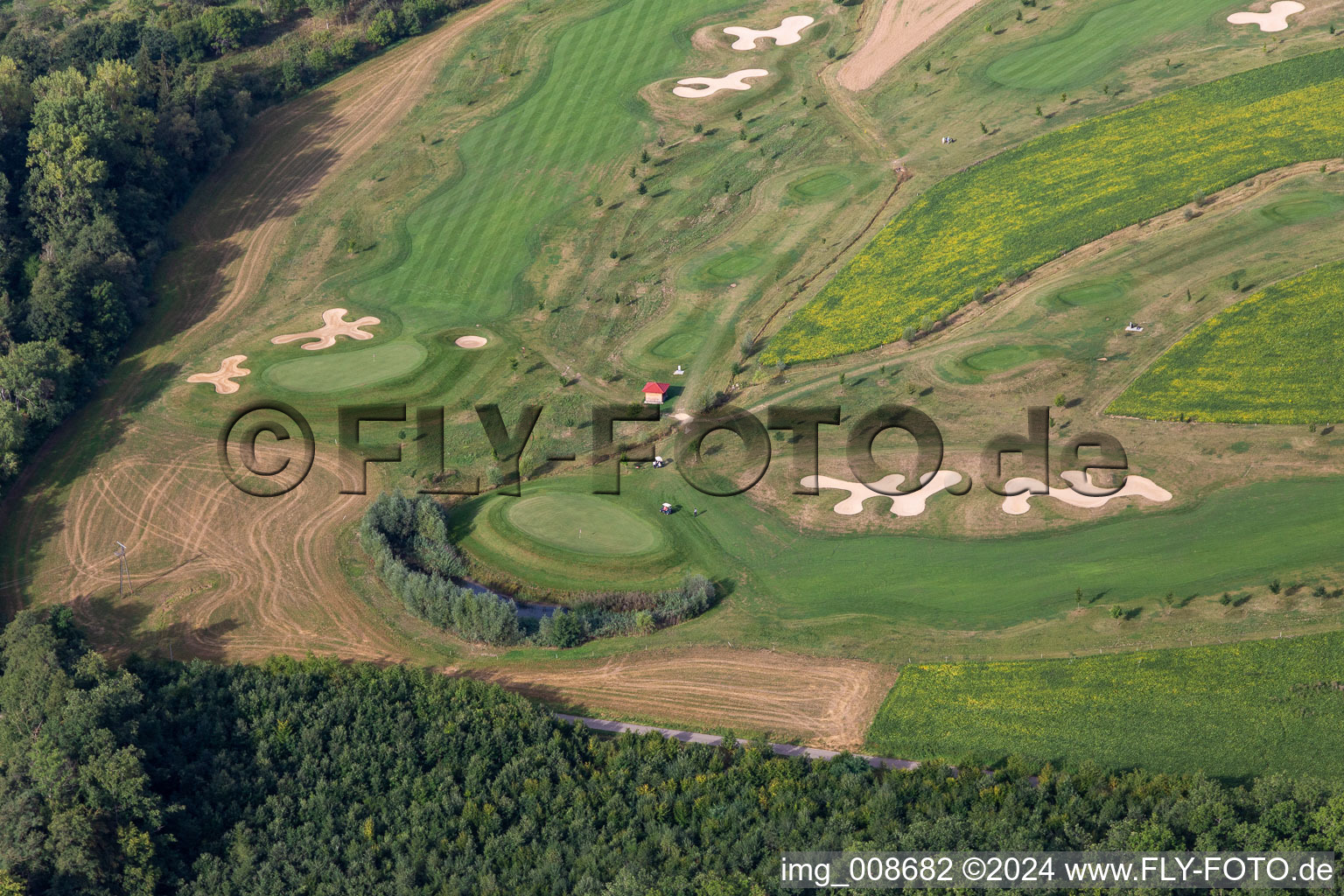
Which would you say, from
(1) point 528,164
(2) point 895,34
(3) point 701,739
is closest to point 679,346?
(1) point 528,164

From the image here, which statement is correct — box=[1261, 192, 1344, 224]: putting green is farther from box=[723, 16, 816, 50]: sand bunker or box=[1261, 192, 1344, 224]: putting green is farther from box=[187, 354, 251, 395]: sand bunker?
box=[187, 354, 251, 395]: sand bunker

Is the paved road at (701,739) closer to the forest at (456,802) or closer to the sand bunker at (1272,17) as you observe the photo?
the forest at (456,802)

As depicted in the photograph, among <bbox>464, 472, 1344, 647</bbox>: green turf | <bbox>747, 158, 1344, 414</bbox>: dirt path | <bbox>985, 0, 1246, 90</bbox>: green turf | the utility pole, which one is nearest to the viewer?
<bbox>464, 472, 1344, 647</bbox>: green turf

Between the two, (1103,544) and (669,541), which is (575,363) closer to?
(669,541)

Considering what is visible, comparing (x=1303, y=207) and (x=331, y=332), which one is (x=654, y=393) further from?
(x=1303, y=207)

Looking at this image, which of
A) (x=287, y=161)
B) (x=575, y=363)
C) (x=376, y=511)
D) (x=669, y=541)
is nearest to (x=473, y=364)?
(x=575, y=363)

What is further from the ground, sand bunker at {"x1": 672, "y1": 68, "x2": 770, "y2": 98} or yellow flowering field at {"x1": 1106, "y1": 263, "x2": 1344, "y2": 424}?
sand bunker at {"x1": 672, "y1": 68, "x2": 770, "y2": 98}

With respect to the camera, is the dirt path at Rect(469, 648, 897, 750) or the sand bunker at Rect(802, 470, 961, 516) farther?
the sand bunker at Rect(802, 470, 961, 516)

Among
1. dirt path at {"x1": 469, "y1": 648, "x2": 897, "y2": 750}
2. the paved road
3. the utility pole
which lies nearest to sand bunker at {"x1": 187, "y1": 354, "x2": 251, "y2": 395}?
the utility pole
